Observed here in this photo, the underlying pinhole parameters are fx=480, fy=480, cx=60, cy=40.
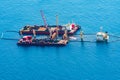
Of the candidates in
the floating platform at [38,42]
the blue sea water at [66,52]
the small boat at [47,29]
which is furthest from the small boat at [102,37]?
the small boat at [47,29]

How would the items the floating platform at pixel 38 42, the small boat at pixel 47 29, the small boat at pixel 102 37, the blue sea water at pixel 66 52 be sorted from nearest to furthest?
the blue sea water at pixel 66 52, the small boat at pixel 102 37, the floating platform at pixel 38 42, the small boat at pixel 47 29

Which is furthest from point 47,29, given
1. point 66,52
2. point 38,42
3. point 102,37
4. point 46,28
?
point 102,37

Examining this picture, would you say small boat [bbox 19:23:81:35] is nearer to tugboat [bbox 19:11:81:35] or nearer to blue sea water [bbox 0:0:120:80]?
tugboat [bbox 19:11:81:35]

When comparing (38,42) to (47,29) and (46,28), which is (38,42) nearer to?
(47,29)

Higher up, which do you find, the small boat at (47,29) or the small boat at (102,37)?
the small boat at (47,29)

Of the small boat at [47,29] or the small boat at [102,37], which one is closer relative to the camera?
the small boat at [102,37]

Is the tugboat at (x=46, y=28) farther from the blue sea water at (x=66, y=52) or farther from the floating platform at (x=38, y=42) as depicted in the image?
the floating platform at (x=38, y=42)

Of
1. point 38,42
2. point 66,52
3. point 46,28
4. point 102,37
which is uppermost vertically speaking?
point 46,28

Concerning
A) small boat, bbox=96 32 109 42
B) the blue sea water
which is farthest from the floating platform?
small boat, bbox=96 32 109 42

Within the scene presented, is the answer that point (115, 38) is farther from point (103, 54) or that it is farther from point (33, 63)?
point (33, 63)

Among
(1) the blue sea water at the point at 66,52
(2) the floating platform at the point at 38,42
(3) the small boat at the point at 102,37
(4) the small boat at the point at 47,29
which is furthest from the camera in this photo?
(4) the small boat at the point at 47,29
